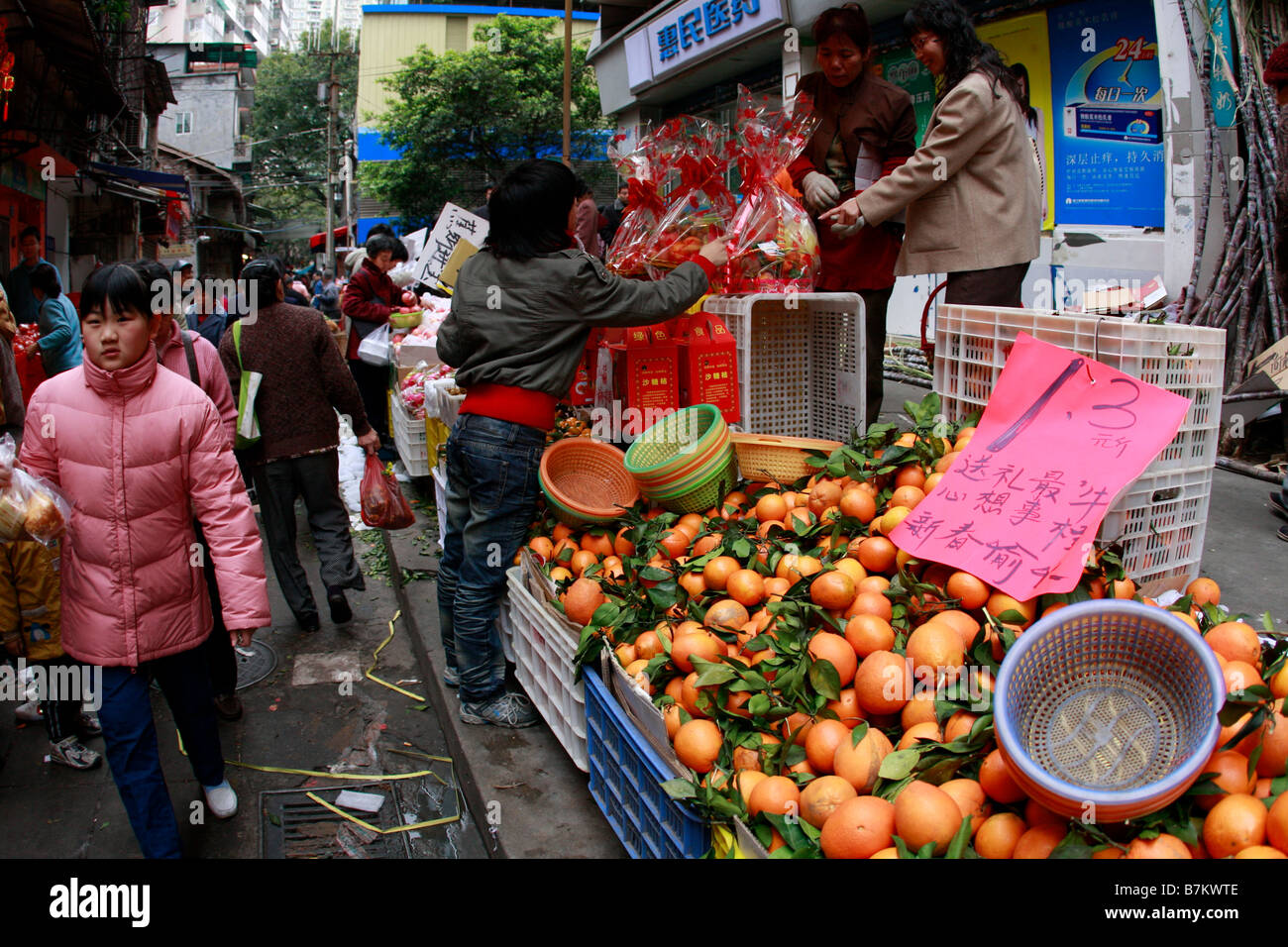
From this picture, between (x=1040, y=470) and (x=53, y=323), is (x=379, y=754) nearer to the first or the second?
(x=1040, y=470)

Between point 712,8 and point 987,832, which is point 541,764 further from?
point 712,8

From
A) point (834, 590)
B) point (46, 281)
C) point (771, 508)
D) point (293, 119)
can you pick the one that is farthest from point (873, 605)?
point (293, 119)

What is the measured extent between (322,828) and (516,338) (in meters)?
1.96

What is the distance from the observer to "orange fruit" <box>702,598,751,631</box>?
2.73m

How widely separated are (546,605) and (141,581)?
1.33 metres

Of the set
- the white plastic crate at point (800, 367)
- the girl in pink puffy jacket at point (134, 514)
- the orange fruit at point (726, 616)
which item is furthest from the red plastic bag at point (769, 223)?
the girl in pink puffy jacket at point (134, 514)

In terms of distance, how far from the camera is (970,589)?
2.38 m

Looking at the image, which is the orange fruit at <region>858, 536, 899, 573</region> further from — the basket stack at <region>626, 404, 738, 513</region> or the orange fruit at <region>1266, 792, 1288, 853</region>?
the orange fruit at <region>1266, 792, 1288, 853</region>

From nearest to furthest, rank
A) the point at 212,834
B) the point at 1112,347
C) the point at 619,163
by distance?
the point at 1112,347, the point at 212,834, the point at 619,163

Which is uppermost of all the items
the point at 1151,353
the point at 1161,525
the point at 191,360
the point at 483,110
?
the point at 483,110

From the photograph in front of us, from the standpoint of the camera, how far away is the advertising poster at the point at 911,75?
917cm

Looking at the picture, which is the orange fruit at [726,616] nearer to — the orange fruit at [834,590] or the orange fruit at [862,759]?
the orange fruit at [834,590]

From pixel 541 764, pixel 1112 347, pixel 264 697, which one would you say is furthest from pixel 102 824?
pixel 1112 347
